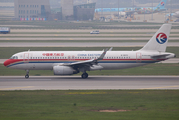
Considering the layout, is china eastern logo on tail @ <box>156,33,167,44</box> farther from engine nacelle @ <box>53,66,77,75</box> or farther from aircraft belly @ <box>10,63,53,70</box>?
aircraft belly @ <box>10,63,53,70</box>

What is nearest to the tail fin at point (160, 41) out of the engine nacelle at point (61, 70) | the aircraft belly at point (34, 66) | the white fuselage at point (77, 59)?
the white fuselage at point (77, 59)

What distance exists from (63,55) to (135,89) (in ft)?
42.2

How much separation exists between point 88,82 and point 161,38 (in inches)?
514

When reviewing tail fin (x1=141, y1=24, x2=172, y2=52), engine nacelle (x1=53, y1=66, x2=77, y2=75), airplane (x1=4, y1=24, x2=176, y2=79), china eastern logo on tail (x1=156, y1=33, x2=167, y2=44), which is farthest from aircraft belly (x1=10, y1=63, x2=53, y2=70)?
china eastern logo on tail (x1=156, y1=33, x2=167, y2=44)

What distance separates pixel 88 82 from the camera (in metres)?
34.8

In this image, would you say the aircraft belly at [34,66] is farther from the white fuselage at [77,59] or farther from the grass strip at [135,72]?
the grass strip at [135,72]
